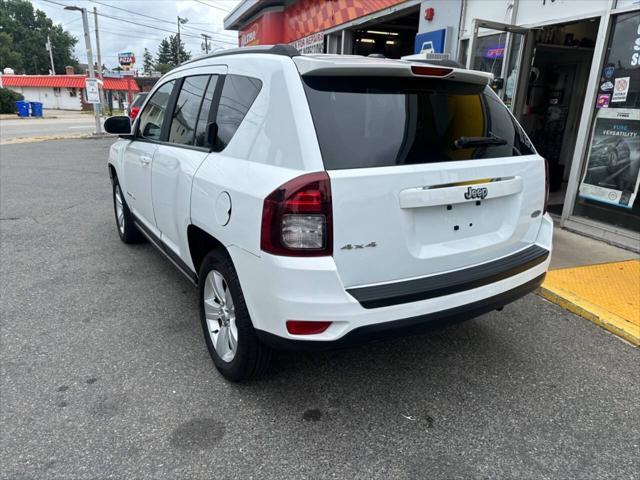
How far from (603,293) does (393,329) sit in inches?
110

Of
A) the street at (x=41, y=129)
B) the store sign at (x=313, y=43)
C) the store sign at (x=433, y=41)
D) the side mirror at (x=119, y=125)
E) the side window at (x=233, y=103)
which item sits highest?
the store sign at (x=313, y=43)

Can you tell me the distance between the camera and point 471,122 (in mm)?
2711

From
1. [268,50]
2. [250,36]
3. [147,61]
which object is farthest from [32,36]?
[268,50]

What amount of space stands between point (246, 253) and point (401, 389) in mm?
1282

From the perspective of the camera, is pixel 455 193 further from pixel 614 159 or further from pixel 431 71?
pixel 614 159

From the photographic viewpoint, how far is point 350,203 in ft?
7.17

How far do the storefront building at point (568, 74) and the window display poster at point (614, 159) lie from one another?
0.01 meters

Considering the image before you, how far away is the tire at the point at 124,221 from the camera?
5172 millimetres

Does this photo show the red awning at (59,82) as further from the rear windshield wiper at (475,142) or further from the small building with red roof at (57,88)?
the rear windshield wiper at (475,142)

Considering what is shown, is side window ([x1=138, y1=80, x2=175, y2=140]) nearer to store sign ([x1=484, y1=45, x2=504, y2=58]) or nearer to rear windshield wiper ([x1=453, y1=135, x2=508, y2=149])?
rear windshield wiper ([x1=453, y1=135, x2=508, y2=149])

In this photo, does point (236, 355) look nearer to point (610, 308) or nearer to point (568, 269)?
point (610, 308)

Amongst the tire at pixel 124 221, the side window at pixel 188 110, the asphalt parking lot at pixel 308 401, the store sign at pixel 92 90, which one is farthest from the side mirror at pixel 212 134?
the store sign at pixel 92 90

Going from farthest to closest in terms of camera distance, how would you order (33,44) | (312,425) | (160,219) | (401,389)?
(33,44)
(160,219)
(401,389)
(312,425)

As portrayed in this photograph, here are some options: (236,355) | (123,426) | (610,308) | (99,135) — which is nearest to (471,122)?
(236,355)
